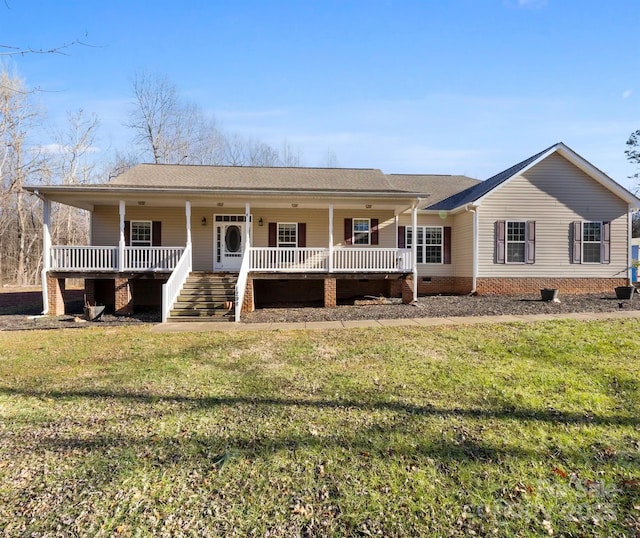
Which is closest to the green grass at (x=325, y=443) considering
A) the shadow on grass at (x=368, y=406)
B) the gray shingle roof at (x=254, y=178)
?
the shadow on grass at (x=368, y=406)

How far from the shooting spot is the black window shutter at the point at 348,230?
45.8 ft

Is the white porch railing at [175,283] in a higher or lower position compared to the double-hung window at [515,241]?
lower

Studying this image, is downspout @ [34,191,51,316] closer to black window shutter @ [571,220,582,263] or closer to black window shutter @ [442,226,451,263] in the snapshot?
black window shutter @ [442,226,451,263]

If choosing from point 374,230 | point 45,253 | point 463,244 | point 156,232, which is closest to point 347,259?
point 374,230

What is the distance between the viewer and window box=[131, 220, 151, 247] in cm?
1347

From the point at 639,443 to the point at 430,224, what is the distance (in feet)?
42.2

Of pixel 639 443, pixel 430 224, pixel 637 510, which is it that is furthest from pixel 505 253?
pixel 637 510

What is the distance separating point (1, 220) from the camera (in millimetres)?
27266

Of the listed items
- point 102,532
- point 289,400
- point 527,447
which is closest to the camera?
point 102,532

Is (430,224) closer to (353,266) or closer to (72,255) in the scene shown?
(353,266)

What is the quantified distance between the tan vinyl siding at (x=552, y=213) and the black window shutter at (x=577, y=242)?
16 centimetres

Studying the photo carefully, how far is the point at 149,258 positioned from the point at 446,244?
11.5 meters

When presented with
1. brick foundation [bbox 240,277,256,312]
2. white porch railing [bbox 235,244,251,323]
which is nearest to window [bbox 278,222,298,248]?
white porch railing [bbox 235,244,251,323]

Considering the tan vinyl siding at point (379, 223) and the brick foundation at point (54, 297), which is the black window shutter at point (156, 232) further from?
the tan vinyl siding at point (379, 223)
